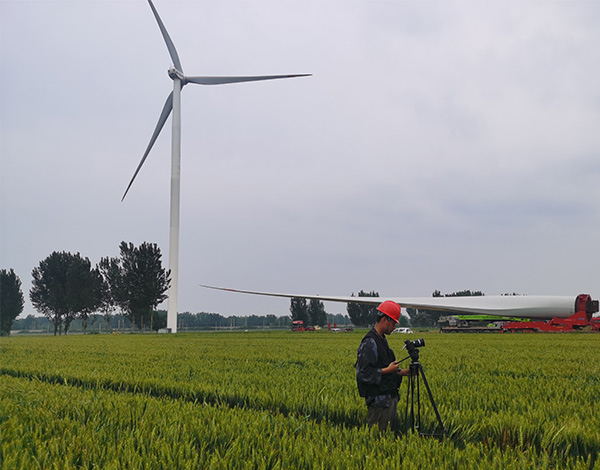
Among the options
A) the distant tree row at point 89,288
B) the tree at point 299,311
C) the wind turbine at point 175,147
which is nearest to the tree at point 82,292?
the distant tree row at point 89,288

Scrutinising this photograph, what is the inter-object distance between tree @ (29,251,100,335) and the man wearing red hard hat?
297 ft

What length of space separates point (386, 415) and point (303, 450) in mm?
1342

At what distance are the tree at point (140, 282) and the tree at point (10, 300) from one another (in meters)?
18.3

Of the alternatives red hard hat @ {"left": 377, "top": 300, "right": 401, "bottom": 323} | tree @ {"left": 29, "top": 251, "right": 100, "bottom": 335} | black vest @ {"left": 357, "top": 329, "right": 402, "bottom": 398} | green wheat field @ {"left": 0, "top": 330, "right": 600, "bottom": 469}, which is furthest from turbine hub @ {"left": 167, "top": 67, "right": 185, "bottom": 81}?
black vest @ {"left": 357, "top": 329, "right": 402, "bottom": 398}

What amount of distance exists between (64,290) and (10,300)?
35.9ft

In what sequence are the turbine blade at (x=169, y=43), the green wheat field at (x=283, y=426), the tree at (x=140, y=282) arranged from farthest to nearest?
the tree at (x=140, y=282) → the turbine blade at (x=169, y=43) → the green wheat field at (x=283, y=426)

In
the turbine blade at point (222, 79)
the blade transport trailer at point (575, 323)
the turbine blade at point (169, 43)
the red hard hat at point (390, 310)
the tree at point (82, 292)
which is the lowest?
the blade transport trailer at point (575, 323)

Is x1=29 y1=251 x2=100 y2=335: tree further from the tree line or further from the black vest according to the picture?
the black vest

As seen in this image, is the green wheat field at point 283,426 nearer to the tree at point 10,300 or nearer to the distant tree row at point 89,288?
the distant tree row at point 89,288

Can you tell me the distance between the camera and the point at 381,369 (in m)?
5.92

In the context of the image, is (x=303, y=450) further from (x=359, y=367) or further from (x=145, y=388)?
(x=145, y=388)

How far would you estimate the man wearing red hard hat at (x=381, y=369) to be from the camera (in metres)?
5.89

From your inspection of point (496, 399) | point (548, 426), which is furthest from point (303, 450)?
point (496, 399)

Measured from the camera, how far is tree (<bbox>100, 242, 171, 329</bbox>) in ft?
279
